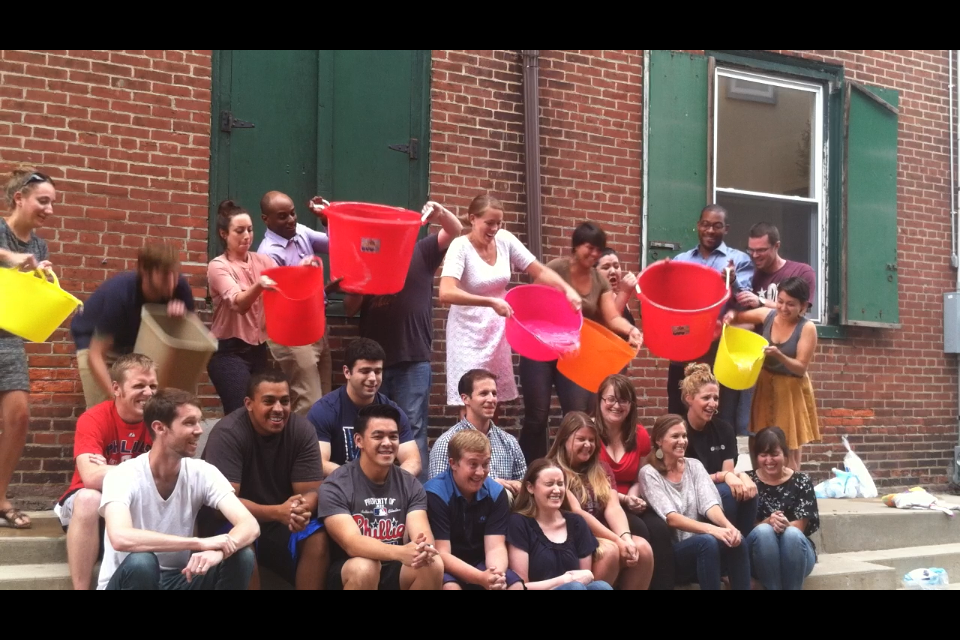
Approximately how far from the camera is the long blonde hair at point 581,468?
5.32 meters

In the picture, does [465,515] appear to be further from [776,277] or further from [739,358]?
[776,277]

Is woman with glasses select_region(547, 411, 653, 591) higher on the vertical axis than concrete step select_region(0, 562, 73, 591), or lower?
higher

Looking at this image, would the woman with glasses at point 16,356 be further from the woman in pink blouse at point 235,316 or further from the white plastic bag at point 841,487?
the white plastic bag at point 841,487

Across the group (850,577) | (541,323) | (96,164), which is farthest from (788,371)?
(96,164)

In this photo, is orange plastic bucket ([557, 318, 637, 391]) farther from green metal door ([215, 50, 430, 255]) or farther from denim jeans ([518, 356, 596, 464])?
green metal door ([215, 50, 430, 255])

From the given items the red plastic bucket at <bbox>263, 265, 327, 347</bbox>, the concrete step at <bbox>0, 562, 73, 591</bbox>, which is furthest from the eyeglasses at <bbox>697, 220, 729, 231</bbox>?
the concrete step at <bbox>0, 562, 73, 591</bbox>

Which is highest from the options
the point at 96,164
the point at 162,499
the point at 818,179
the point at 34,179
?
the point at 818,179

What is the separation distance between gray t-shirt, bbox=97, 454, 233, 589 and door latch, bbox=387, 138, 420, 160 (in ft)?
9.37

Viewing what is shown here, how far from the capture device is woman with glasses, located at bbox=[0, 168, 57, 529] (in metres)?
4.98

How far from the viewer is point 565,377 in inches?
237

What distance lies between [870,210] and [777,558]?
152 inches

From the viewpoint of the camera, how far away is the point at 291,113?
6441 mm

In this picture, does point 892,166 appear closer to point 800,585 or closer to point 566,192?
point 566,192

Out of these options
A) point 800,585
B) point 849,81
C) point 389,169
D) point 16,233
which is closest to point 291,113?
point 389,169
